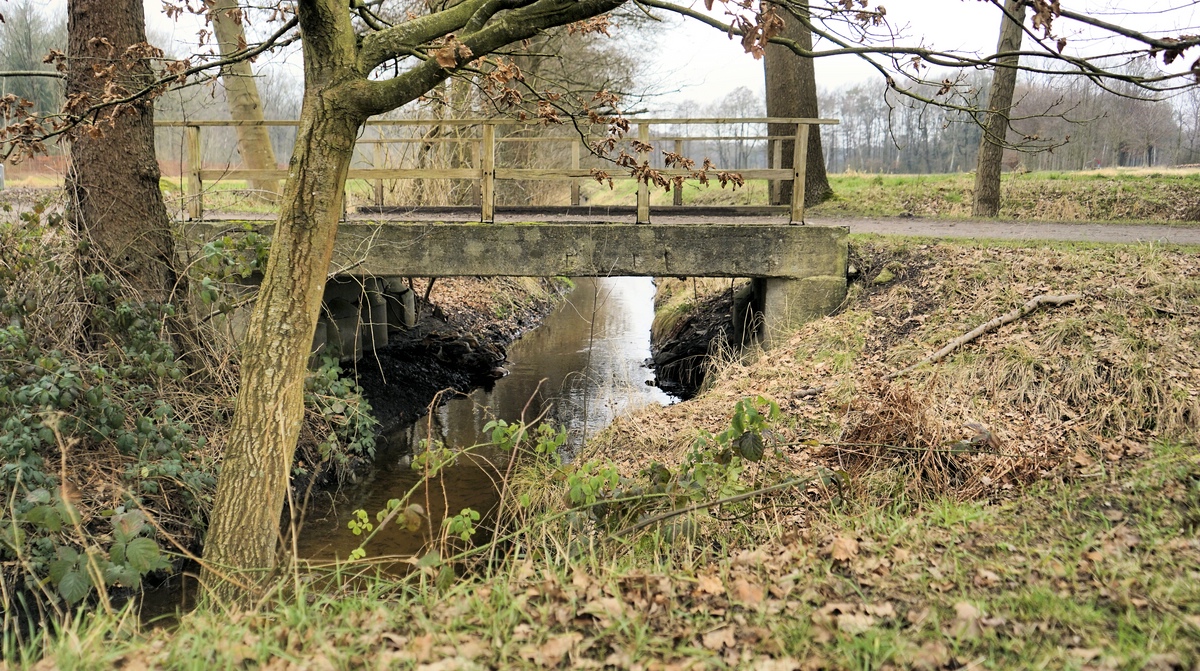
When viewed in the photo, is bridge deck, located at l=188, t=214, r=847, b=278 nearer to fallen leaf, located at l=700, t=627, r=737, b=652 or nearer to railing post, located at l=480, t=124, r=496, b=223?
railing post, located at l=480, t=124, r=496, b=223

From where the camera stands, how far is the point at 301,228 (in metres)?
4.77

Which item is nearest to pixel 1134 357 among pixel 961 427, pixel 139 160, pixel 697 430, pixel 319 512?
pixel 961 427

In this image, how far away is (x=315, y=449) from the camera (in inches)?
328

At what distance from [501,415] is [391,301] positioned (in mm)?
3352

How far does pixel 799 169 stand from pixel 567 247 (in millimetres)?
2626

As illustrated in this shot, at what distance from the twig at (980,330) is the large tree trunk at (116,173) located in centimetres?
600

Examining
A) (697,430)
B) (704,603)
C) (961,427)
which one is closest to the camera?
(704,603)

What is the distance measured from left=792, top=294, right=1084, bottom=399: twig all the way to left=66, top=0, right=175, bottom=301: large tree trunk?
5995 mm

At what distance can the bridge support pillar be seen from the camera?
937 cm

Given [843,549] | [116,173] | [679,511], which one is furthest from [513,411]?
[843,549]

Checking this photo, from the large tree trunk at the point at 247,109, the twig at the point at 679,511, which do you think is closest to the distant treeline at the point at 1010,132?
the twig at the point at 679,511

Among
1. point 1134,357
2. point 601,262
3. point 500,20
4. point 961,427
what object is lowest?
point 961,427

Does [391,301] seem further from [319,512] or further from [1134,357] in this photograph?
[1134,357]

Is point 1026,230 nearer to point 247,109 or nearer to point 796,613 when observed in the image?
point 796,613
